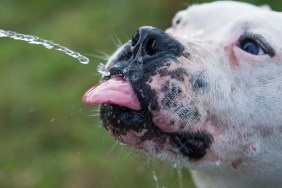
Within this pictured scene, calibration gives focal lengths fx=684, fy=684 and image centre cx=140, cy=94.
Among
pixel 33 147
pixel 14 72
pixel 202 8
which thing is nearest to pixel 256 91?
pixel 202 8

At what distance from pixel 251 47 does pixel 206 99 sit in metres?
0.35

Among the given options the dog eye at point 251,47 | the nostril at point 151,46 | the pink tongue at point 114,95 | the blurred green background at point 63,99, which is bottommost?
the blurred green background at point 63,99

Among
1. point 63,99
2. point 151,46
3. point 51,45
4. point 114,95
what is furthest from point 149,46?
point 63,99

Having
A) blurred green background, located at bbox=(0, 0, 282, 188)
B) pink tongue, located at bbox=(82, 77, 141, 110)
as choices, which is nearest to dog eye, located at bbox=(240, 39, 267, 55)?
pink tongue, located at bbox=(82, 77, 141, 110)

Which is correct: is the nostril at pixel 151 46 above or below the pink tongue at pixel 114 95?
above

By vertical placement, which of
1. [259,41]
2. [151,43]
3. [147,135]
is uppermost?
[151,43]

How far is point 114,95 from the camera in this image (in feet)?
7.73

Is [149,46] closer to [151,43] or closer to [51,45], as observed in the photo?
[151,43]

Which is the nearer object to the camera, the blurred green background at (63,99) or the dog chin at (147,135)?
the dog chin at (147,135)

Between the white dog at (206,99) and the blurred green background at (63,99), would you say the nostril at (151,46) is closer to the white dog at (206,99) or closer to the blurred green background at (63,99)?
the white dog at (206,99)

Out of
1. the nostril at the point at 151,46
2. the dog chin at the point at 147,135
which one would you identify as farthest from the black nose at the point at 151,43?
the dog chin at the point at 147,135

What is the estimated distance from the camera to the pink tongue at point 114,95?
234 cm

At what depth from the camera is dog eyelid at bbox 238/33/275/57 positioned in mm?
2641

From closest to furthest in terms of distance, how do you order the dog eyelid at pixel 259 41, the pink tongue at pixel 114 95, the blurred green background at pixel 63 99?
the pink tongue at pixel 114 95
the dog eyelid at pixel 259 41
the blurred green background at pixel 63 99
